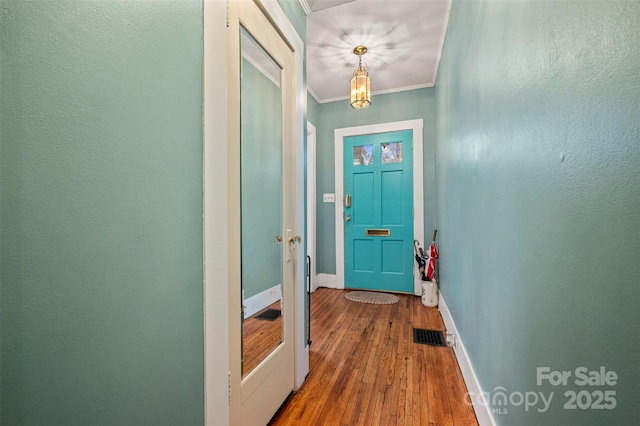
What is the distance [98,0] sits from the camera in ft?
2.12

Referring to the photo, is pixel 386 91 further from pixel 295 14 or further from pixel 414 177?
pixel 295 14

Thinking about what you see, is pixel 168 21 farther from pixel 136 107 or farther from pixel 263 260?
pixel 263 260

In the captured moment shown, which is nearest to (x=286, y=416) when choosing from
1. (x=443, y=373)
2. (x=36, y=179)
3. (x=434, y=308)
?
(x=443, y=373)

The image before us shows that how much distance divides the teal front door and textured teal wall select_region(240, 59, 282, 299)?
2.34 m

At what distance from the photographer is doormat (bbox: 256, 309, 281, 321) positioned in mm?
1411

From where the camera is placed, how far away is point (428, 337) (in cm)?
236

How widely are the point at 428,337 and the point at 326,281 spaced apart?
1769 mm

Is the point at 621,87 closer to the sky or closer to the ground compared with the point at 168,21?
closer to the ground

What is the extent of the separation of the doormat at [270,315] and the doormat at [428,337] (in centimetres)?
137

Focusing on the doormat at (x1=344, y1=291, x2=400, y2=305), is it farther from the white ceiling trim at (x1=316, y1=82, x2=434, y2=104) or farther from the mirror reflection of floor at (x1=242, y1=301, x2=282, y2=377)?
the white ceiling trim at (x1=316, y1=82, x2=434, y2=104)

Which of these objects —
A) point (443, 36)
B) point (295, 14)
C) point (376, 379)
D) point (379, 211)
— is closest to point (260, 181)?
point (295, 14)

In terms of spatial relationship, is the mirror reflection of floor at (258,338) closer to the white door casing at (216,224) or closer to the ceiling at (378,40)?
the white door casing at (216,224)

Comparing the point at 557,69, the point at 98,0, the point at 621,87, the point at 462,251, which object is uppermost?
the point at 98,0

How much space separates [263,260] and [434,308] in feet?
7.96
